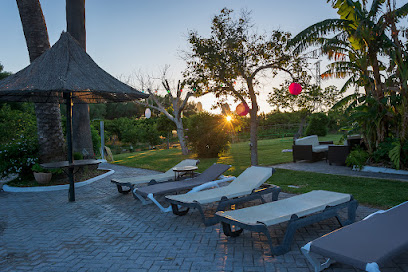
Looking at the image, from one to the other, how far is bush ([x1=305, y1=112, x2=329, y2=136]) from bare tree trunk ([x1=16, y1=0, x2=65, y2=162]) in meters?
26.7

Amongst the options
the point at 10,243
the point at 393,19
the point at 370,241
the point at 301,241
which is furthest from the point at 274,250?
the point at 393,19

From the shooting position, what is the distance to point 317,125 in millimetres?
31672

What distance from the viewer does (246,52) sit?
1030 centimetres

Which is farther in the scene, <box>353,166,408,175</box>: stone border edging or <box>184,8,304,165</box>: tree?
<box>184,8,304,165</box>: tree

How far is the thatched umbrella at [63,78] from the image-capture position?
5.90 meters

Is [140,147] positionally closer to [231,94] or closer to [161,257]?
[231,94]

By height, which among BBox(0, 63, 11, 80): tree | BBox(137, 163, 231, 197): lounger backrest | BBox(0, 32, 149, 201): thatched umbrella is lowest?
BBox(137, 163, 231, 197): lounger backrest

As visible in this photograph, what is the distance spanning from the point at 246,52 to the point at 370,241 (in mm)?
8386

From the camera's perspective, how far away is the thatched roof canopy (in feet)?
19.3

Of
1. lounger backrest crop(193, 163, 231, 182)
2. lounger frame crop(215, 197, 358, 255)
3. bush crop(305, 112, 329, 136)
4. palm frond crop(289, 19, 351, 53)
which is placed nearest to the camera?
lounger frame crop(215, 197, 358, 255)

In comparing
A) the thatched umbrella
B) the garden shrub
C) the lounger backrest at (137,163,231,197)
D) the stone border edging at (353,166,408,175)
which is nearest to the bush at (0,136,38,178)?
the thatched umbrella

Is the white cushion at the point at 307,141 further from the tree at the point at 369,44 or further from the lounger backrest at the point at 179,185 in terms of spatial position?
the lounger backrest at the point at 179,185

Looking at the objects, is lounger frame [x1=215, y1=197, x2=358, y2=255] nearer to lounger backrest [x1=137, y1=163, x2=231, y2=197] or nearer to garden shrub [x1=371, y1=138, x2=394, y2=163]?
lounger backrest [x1=137, y1=163, x2=231, y2=197]

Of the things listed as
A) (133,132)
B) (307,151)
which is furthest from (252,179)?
(133,132)
